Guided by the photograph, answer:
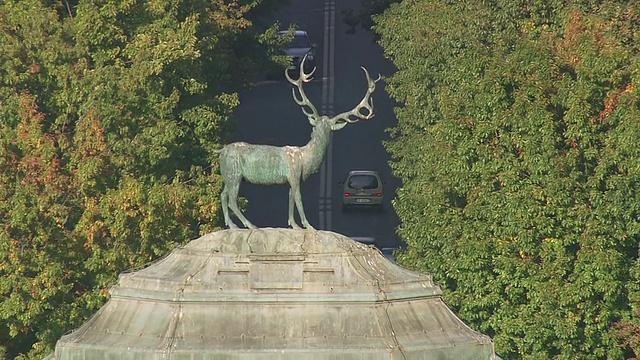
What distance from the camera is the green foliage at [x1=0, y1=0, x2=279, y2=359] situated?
60031mm

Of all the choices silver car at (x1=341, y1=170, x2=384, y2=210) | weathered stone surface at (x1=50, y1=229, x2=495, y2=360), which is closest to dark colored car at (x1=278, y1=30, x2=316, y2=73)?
silver car at (x1=341, y1=170, x2=384, y2=210)

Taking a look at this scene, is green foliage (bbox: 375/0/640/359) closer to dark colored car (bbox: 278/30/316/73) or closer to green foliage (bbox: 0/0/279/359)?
green foliage (bbox: 0/0/279/359)

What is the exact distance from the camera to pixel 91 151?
62.1 meters

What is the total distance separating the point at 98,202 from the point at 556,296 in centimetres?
1326

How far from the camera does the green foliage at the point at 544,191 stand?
57906mm

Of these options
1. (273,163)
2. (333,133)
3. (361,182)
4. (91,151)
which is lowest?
(361,182)

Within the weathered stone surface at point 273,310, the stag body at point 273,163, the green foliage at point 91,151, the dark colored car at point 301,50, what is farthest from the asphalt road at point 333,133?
the weathered stone surface at point 273,310

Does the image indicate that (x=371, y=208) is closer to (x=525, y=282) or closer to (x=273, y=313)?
(x=525, y=282)

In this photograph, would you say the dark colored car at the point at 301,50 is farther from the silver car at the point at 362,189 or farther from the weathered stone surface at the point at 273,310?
the weathered stone surface at the point at 273,310

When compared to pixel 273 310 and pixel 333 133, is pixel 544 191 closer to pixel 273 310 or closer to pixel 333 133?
pixel 273 310

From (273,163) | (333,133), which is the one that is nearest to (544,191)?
(273,163)

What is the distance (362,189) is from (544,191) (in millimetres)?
31635

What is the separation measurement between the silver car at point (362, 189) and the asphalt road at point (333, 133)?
32.6 inches

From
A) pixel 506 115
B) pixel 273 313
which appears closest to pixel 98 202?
pixel 506 115
